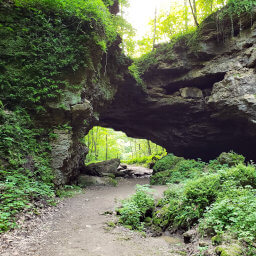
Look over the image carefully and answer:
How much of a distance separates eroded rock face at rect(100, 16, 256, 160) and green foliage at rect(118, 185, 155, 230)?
967cm

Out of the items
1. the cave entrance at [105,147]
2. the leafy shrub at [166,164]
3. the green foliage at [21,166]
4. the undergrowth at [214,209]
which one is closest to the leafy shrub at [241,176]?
the undergrowth at [214,209]

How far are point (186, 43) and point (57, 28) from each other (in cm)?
1012

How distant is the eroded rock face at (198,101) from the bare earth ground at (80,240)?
36.6ft

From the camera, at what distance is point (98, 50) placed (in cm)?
995

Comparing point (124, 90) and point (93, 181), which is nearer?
point (93, 181)

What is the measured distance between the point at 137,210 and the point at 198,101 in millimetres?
12409

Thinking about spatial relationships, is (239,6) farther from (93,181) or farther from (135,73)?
(93,181)

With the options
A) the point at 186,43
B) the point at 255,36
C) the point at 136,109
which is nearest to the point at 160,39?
the point at 186,43

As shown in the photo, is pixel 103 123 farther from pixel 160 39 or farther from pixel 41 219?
pixel 41 219

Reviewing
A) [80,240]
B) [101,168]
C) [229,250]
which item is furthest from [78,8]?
[101,168]

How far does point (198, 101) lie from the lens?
15.6 metres

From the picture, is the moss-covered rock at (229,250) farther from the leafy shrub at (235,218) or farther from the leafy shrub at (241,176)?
the leafy shrub at (241,176)

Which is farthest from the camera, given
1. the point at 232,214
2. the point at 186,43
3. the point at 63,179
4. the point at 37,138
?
the point at 186,43

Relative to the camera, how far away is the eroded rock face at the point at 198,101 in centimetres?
1233
